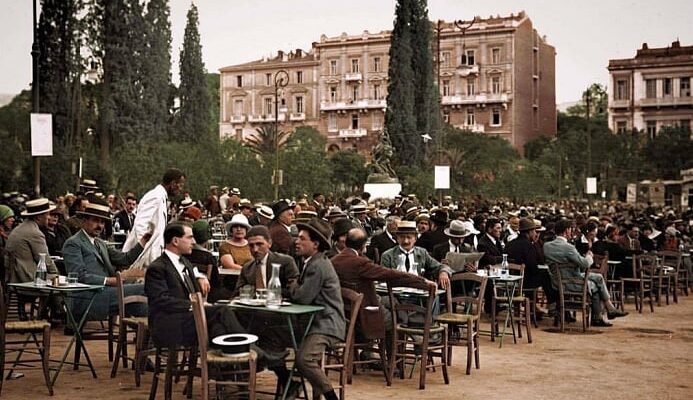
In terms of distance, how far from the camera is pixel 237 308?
7918 mm

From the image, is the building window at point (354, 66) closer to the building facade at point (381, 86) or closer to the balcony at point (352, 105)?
the building facade at point (381, 86)

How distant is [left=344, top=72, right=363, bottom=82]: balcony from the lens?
8562cm

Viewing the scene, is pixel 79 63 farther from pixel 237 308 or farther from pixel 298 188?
pixel 237 308

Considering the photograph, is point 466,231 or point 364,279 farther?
point 466,231

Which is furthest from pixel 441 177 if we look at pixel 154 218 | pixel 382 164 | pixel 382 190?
pixel 154 218

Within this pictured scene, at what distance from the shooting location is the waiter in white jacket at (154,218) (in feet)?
34.5

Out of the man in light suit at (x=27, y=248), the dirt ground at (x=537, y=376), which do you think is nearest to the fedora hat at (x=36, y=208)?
the man in light suit at (x=27, y=248)

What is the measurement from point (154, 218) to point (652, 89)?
7809cm

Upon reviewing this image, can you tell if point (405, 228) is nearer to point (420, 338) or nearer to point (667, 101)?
point (420, 338)

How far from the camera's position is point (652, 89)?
82.6m

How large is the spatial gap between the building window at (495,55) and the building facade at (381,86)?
8 centimetres

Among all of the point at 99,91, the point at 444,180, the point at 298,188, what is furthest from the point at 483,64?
the point at 444,180

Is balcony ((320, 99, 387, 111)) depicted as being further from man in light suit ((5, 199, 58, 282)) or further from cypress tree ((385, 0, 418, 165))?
man in light suit ((5, 199, 58, 282))

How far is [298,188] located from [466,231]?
2377 cm
